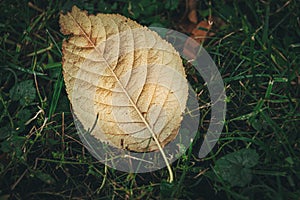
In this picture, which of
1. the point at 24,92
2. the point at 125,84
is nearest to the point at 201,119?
the point at 125,84

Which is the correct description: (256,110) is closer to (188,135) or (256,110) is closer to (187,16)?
(188,135)

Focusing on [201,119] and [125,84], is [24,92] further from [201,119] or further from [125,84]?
[201,119]

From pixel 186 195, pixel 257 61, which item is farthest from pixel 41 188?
pixel 257 61

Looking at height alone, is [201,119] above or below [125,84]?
below

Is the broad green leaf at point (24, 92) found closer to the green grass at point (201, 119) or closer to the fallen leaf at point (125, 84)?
the green grass at point (201, 119)

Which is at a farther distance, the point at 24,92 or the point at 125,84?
the point at 24,92

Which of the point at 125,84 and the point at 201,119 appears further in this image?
the point at 201,119
